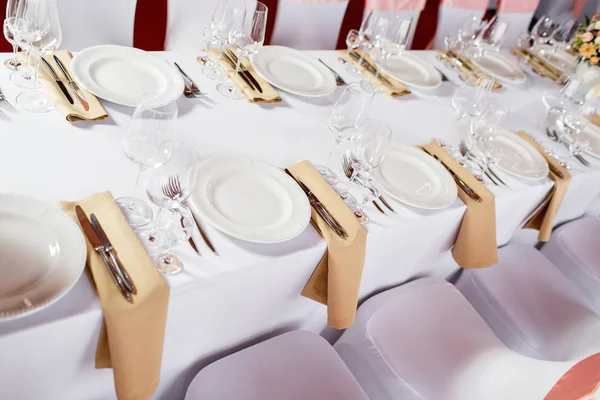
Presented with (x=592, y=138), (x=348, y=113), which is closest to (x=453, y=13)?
(x=592, y=138)

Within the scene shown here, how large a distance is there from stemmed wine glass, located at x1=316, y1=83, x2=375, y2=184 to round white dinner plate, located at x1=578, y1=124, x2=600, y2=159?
1.07 m

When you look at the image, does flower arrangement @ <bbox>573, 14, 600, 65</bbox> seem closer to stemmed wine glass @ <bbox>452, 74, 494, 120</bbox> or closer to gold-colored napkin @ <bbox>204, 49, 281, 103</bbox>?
stemmed wine glass @ <bbox>452, 74, 494, 120</bbox>

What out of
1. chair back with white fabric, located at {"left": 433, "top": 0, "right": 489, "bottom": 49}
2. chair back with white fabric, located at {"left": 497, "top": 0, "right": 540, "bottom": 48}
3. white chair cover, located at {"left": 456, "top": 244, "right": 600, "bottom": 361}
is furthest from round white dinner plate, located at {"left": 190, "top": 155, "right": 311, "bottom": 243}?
chair back with white fabric, located at {"left": 497, "top": 0, "right": 540, "bottom": 48}

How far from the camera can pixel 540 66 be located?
257 centimetres

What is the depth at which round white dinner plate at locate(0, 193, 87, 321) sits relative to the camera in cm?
82

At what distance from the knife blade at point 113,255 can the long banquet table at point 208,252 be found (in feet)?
0.19

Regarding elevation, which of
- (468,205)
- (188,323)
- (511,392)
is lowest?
(511,392)

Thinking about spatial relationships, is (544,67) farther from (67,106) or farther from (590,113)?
(67,106)

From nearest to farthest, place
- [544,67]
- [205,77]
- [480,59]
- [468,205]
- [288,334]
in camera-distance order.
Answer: [288,334] < [468,205] < [205,77] < [480,59] < [544,67]

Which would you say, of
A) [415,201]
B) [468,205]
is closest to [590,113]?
[468,205]

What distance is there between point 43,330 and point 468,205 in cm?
109

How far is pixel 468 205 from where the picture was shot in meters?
1.48

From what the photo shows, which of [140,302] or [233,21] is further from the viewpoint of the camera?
[233,21]

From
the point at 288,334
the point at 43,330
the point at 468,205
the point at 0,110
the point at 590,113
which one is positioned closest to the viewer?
the point at 43,330
